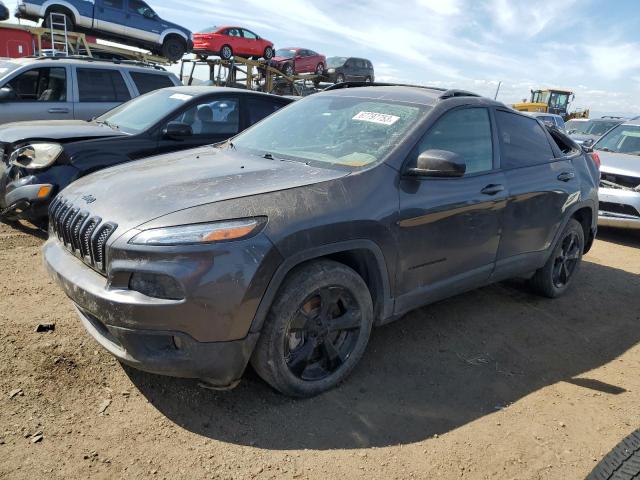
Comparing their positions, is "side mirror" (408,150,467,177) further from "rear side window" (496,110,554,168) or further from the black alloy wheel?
"rear side window" (496,110,554,168)

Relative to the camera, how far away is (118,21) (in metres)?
15.9

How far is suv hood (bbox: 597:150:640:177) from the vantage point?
733 centimetres

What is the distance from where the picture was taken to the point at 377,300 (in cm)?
314

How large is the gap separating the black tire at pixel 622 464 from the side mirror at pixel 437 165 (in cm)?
164

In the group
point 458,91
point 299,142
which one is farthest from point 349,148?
point 458,91

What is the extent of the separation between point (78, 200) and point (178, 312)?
108 centimetres

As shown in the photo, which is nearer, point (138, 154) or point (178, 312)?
point (178, 312)

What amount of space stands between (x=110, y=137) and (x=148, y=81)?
345cm

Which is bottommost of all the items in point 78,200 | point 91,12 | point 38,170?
point 38,170

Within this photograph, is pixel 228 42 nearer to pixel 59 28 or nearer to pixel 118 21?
pixel 118 21

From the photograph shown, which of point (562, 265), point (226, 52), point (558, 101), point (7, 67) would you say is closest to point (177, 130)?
point (562, 265)

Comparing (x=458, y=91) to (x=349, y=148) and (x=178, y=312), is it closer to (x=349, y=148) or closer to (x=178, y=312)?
(x=349, y=148)

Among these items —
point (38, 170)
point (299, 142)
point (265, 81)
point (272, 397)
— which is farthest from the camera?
point (265, 81)

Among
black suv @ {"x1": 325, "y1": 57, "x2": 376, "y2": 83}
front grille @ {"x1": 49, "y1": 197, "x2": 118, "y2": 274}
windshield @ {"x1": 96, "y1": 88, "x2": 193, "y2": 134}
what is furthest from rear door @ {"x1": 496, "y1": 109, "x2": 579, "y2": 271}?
black suv @ {"x1": 325, "y1": 57, "x2": 376, "y2": 83}
